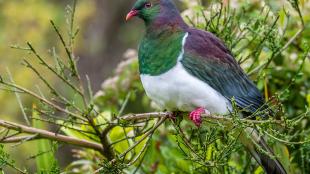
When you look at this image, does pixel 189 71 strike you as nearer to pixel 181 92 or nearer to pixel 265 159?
pixel 181 92

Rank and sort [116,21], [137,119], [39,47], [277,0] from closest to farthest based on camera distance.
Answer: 1. [137,119]
2. [277,0]
3. [39,47]
4. [116,21]

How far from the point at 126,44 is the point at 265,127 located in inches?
343

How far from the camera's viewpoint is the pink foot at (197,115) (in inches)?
129

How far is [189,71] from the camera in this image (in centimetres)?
340

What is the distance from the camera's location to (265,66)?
3.72 meters

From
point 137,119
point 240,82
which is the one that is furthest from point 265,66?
point 137,119

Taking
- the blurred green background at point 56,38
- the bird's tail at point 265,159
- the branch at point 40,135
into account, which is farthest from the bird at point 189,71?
the blurred green background at point 56,38

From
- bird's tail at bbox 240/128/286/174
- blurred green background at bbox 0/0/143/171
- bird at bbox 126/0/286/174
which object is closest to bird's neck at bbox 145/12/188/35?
bird at bbox 126/0/286/174

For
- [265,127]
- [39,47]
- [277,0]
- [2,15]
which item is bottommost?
[265,127]

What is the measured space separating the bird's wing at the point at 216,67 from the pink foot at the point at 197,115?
0.47ft

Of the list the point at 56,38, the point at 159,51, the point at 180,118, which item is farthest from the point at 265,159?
the point at 56,38

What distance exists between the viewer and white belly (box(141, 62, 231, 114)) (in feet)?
11.0

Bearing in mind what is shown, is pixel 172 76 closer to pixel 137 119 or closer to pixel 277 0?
pixel 137 119

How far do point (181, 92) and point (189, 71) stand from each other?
4.2 inches
